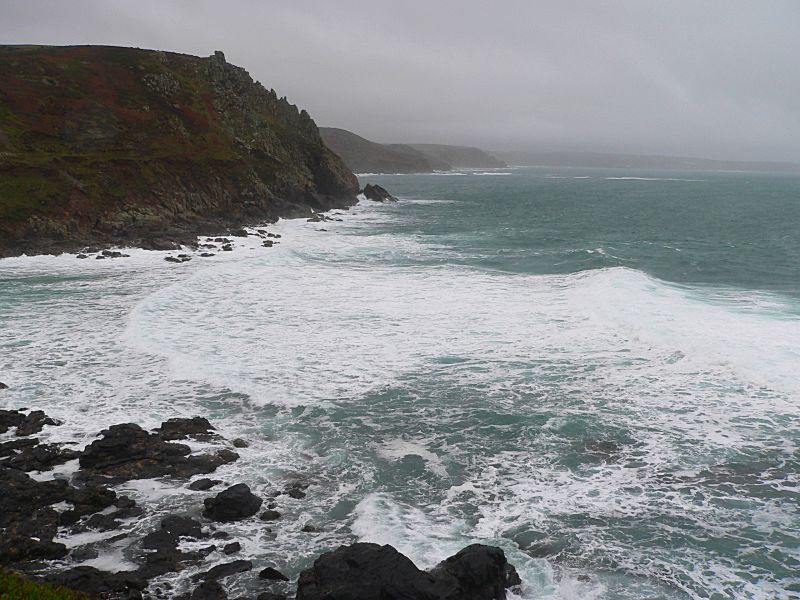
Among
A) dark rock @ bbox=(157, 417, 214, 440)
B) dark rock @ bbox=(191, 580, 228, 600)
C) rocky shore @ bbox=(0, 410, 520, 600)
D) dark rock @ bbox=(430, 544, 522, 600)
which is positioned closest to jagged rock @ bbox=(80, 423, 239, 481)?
rocky shore @ bbox=(0, 410, 520, 600)

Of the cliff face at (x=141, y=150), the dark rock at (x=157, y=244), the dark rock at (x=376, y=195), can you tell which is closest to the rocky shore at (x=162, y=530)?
the dark rock at (x=157, y=244)

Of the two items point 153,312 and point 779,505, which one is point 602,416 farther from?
point 153,312

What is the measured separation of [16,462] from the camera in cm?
1664

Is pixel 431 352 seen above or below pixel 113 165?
below

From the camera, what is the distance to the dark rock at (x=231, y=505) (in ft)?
48.4

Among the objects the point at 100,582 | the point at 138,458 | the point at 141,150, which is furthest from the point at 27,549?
the point at 141,150

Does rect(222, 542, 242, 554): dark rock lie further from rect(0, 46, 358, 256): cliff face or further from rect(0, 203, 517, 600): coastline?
rect(0, 46, 358, 256): cliff face

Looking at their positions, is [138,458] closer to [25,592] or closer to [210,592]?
[210,592]

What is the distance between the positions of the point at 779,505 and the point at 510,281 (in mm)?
26261

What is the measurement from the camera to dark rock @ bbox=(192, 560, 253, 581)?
12.6m

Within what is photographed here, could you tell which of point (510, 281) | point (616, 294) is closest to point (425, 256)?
point (510, 281)

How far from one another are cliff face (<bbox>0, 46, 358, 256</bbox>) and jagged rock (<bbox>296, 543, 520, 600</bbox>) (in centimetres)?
4397

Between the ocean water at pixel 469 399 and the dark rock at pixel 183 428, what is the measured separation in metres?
0.63

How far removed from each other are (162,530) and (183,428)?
5176 mm
